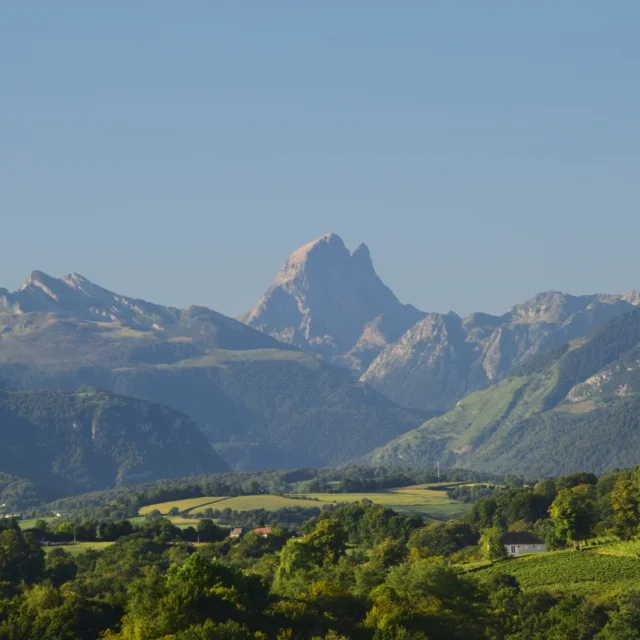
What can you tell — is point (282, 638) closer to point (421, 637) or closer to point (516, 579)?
point (421, 637)

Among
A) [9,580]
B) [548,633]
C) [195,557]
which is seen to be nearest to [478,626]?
[548,633]

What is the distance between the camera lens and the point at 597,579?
590 feet

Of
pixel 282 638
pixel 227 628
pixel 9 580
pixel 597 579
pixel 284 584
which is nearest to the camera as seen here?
pixel 227 628

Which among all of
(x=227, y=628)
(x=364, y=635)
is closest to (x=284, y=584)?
(x=364, y=635)

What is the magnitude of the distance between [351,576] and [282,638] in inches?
2128

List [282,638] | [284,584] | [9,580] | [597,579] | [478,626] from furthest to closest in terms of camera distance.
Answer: [9,580] → [597,579] → [284,584] → [478,626] → [282,638]

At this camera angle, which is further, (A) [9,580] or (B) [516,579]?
(A) [9,580]

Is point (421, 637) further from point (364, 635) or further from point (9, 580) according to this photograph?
point (9, 580)

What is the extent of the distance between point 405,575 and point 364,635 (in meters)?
30.6

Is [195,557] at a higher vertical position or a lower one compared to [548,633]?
higher

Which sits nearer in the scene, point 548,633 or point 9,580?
point 548,633

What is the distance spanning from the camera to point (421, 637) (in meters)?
121

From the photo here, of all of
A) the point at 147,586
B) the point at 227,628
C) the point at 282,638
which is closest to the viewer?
the point at 227,628

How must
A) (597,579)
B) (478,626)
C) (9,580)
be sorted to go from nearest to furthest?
(478,626) → (597,579) → (9,580)
